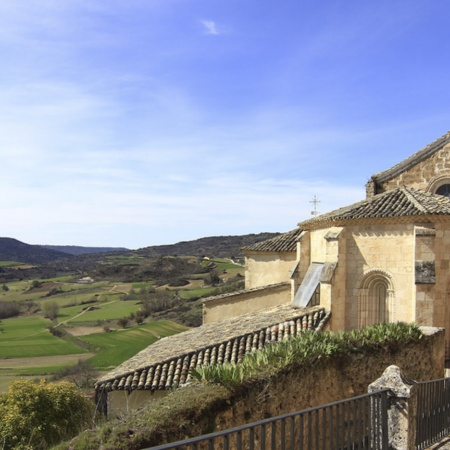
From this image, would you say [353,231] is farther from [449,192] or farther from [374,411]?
[374,411]

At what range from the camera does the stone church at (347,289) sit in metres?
14.4

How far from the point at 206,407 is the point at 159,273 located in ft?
354

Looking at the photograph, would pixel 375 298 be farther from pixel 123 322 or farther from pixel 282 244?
pixel 123 322

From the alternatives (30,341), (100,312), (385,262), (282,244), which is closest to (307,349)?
(385,262)

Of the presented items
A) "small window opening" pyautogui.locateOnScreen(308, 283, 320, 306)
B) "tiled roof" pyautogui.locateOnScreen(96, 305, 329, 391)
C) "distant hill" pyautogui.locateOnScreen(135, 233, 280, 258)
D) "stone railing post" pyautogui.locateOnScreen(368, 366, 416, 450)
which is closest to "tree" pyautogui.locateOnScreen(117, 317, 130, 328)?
"tiled roof" pyautogui.locateOnScreen(96, 305, 329, 391)

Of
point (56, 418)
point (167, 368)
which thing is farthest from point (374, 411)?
point (56, 418)

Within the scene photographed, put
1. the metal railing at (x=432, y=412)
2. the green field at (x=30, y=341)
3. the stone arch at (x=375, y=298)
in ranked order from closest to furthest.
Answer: the metal railing at (x=432, y=412), the stone arch at (x=375, y=298), the green field at (x=30, y=341)

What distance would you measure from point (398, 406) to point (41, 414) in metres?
14.3

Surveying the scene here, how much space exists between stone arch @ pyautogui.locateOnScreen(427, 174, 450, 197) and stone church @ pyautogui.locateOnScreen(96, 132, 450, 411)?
4632 mm

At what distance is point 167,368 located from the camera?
14.4 metres

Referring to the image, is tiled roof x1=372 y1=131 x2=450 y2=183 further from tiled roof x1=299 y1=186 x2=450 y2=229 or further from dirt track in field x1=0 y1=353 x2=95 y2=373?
dirt track in field x1=0 y1=353 x2=95 y2=373

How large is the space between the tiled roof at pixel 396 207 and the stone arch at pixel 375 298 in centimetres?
183

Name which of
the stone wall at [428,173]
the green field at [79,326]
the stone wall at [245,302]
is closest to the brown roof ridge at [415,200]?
the stone wall at [428,173]

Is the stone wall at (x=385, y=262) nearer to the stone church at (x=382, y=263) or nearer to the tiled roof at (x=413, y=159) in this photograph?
the stone church at (x=382, y=263)
